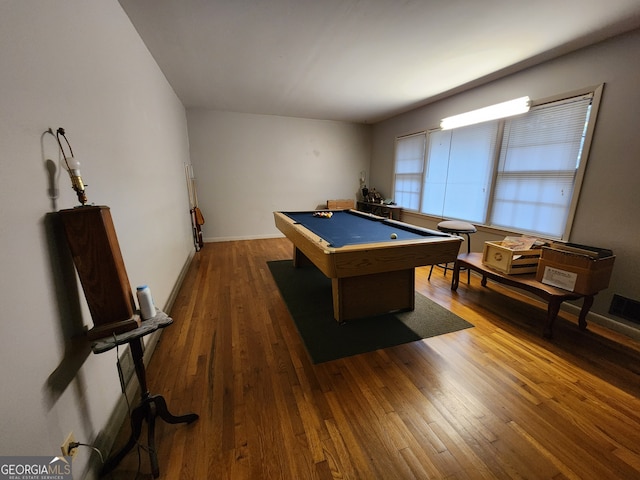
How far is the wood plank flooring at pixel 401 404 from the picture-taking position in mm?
1164

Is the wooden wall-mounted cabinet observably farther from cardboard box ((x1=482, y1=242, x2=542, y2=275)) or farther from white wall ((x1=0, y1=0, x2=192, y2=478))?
cardboard box ((x1=482, y1=242, x2=542, y2=275))

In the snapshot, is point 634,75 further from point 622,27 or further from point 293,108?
point 293,108

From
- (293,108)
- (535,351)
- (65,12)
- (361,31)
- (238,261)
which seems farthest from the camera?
(293,108)

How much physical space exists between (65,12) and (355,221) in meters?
2.76

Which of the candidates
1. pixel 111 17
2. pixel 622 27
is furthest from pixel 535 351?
pixel 111 17

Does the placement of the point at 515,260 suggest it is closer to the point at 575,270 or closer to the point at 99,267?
the point at 575,270

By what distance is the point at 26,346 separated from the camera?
31.6 inches

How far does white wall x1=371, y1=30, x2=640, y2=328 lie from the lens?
2.12m

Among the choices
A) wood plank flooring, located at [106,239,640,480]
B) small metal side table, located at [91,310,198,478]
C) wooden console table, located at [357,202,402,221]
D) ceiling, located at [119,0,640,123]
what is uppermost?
ceiling, located at [119,0,640,123]

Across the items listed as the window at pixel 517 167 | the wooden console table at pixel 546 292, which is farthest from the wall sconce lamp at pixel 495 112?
the wooden console table at pixel 546 292

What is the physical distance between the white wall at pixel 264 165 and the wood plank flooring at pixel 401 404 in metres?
3.22

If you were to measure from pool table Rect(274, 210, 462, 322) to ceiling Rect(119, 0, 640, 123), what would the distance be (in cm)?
172

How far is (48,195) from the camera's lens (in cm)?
97

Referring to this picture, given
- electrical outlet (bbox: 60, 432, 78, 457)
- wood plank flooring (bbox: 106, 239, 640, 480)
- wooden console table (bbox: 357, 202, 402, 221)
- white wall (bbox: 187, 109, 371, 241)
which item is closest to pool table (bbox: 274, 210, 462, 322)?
wood plank flooring (bbox: 106, 239, 640, 480)
